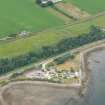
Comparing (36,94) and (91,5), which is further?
(91,5)

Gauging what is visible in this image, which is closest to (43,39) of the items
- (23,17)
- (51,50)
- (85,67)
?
(51,50)

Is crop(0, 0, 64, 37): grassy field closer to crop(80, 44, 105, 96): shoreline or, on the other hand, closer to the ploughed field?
crop(80, 44, 105, 96): shoreline

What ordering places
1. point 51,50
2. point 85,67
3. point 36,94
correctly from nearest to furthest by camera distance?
point 36,94 → point 85,67 → point 51,50

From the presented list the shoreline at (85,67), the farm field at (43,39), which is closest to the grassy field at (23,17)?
the farm field at (43,39)

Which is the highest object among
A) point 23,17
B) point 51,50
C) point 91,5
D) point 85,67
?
point 91,5

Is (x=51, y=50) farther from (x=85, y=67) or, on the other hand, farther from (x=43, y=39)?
(x=85, y=67)

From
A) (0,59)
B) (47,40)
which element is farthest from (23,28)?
(0,59)
